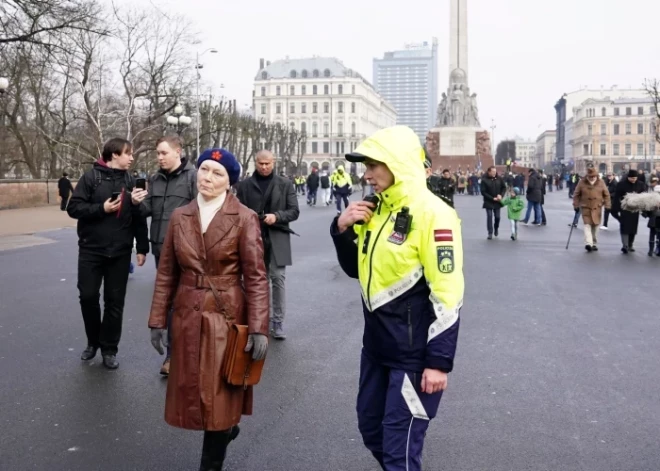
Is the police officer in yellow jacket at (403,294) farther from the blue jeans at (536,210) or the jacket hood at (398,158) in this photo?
the blue jeans at (536,210)

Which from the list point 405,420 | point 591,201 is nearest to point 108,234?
point 405,420

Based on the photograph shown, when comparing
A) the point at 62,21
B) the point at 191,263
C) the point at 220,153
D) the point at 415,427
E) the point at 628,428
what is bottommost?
the point at 628,428

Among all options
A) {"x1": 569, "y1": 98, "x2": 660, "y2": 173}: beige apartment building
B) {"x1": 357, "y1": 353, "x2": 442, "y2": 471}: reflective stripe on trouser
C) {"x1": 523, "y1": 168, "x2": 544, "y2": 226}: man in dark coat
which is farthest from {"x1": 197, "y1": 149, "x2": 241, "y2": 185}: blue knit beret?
{"x1": 569, "y1": 98, "x2": 660, "y2": 173}: beige apartment building

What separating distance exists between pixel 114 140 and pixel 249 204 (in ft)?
5.31

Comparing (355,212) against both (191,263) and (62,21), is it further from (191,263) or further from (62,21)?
(62,21)

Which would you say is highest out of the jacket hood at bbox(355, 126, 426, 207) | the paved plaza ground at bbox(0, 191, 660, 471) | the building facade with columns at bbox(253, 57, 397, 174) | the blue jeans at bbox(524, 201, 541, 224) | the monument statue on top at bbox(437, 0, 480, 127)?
the building facade with columns at bbox(253, 57, 397, 174)

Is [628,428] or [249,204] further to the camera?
[249,204]

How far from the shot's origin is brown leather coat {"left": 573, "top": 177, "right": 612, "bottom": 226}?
15.2 metres

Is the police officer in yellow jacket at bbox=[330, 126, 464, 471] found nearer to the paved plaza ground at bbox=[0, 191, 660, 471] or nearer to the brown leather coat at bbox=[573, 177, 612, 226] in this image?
the paved plaza ground at bbox=[0, 191, 660, 471]

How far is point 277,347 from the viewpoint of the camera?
7043 mm

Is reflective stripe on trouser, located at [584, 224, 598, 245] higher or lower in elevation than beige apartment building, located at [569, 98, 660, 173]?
lower

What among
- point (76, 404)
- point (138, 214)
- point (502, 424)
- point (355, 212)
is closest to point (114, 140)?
point (138, 214)

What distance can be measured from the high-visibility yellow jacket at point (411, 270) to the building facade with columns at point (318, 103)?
135m

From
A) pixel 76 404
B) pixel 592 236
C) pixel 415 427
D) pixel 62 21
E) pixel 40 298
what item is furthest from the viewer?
pixel 62 21
